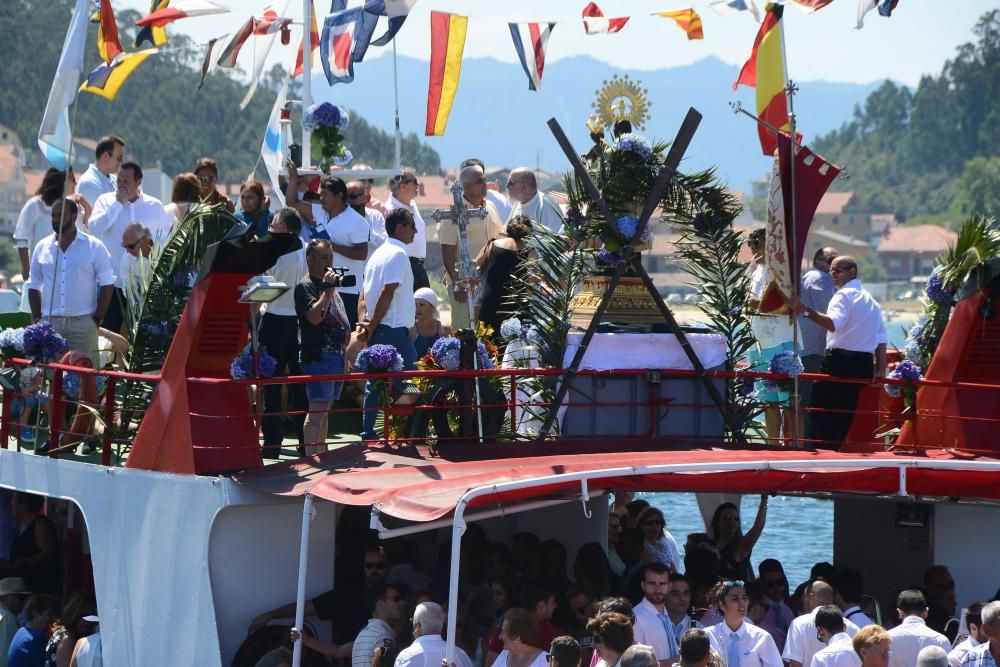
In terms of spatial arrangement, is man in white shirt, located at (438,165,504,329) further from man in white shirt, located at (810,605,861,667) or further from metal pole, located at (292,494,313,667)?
man in white shirt, located at (810,605,861,667)

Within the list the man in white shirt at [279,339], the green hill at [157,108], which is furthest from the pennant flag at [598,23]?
the green hill at [157,108]

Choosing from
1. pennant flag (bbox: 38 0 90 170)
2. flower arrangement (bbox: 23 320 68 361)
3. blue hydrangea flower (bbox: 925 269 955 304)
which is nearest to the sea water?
blue hydrangea flower (bbox: 925 269 955 304)

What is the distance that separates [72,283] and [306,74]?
3.24 meters

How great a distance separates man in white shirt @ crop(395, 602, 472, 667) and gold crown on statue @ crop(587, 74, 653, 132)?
4444mm

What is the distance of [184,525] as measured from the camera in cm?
1118

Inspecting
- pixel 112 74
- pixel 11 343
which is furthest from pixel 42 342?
pixel 112 74

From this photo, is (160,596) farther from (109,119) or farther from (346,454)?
(109,119)

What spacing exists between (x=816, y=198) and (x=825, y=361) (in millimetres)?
1283

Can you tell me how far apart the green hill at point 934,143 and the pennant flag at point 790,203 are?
112 m

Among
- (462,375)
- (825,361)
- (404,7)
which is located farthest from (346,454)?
(404,7)

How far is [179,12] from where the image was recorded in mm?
15914

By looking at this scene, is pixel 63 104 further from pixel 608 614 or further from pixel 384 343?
pixel 608 614

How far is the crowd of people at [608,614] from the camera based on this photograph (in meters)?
9.55

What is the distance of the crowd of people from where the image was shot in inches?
376
